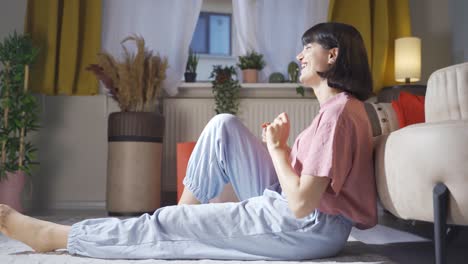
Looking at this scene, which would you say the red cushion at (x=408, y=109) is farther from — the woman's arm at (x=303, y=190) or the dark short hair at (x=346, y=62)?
the woman's arm at (x=303, y=190)

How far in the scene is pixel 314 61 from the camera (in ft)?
4.28

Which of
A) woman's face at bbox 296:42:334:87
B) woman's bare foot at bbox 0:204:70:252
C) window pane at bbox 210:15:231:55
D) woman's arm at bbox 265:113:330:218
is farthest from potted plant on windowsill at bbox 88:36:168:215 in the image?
woman's arm at bbox 265:113:330:218

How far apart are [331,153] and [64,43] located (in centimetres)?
279

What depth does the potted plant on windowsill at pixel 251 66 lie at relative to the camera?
142 inches

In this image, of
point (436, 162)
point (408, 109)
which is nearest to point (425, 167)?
point (436, 162)

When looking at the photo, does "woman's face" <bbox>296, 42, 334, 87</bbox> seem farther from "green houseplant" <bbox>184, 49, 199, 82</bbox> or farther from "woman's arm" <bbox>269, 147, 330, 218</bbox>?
Result: "green houseplant" <bbox>184, 49, 199, 82</bbox>

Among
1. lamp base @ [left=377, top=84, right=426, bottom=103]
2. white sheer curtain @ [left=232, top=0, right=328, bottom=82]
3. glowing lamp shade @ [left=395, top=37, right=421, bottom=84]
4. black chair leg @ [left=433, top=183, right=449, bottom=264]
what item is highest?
white sheer curtain @ [left=232, top=0, right=328, bottom=82]

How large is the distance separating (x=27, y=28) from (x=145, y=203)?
151 centimetres

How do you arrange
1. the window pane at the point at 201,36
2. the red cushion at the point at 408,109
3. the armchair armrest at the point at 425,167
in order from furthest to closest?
the window pane at the point at 201,36 → the red cushion at the point at 408,109 → the armchair armrest at the point at 425,167

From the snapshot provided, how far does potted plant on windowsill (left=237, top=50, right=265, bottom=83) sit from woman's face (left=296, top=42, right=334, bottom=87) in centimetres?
226

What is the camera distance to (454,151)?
1.02 m

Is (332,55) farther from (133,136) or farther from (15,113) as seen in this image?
(15,113)

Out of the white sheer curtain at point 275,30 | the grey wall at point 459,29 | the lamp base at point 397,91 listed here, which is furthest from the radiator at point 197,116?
the grey wall at point 459,29

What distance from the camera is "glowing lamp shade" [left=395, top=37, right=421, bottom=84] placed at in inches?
132
